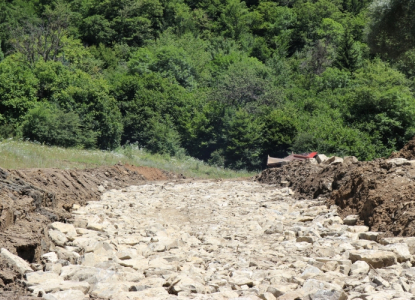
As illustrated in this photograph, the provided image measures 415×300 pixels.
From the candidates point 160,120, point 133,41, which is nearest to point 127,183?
point 160,120

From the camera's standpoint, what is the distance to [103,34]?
5903cm

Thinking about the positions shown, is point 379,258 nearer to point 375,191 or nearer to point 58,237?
point 375,191

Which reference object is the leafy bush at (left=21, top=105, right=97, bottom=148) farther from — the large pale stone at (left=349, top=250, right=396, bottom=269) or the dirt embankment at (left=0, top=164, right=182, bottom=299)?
the large pale stone at (left=349, top=250, right=396, bottom=269)

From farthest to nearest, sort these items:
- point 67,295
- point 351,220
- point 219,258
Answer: point 351,220 < point 219,258 < point 67,295

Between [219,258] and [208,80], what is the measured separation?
47419 mm

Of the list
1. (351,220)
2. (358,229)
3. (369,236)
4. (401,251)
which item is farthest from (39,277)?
(351,220)

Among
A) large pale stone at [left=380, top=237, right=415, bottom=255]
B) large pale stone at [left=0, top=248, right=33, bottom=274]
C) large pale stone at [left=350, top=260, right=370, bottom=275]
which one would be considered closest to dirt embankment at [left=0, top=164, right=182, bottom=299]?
large pale stone at [left=0, top=248, right=33, bottom=274]

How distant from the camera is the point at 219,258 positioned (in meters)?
6.28

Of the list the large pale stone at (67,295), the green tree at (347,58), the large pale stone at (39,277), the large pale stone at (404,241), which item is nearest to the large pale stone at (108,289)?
the large pale stone at (67,295)

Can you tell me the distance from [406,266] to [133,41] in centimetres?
5926

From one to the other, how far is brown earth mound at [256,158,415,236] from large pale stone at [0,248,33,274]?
4677 mm

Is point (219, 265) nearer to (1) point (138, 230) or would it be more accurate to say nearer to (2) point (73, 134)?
(1) point (138, 230)

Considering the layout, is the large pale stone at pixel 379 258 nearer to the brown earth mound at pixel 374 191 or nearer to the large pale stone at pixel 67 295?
the brown earth mound at pixel 374 191

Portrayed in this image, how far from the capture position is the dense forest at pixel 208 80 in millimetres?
32531
